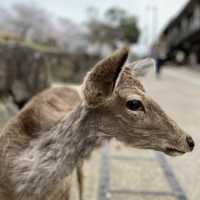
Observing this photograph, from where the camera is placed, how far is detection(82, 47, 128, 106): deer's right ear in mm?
2518

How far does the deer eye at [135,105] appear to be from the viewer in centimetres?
279

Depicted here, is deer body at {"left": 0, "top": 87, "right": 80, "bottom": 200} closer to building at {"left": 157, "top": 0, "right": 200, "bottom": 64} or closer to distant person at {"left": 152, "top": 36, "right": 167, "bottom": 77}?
distant person at {"left": 152, "top": 36, "right": 167, "bottom": 77}

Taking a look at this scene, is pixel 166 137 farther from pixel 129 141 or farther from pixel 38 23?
pixel 38 23

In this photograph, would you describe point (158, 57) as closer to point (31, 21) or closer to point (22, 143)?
point (22, 143)

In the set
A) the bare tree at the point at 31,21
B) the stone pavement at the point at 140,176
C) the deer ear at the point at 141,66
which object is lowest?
the bare tree at the point at 31,21

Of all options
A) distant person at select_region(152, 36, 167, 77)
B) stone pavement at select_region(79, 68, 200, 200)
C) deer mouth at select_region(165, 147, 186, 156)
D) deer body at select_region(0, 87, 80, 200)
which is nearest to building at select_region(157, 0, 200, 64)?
distant person at select_region(152, 36, 167, 77)

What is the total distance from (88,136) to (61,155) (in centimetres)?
22

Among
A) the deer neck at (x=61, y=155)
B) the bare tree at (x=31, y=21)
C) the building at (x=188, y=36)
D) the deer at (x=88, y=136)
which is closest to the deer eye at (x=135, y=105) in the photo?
the deer at (x=88, y=136)

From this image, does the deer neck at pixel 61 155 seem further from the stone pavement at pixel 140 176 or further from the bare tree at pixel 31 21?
Result: the bare tree at pixel 31 21

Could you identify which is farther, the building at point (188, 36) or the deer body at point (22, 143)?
the building at point (188, 36)

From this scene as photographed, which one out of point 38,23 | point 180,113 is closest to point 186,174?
point 180,113

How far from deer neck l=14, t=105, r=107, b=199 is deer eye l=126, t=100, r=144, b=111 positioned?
26 centimetres

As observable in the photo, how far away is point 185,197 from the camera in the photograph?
5008mm

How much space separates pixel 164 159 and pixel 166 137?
12.6ft
